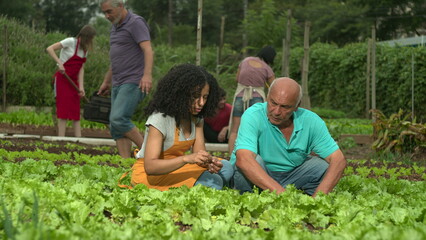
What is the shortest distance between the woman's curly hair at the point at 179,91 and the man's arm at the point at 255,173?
53 cm

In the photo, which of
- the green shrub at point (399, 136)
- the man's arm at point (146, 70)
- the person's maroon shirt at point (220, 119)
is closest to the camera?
the man's arm at point (146, 70)

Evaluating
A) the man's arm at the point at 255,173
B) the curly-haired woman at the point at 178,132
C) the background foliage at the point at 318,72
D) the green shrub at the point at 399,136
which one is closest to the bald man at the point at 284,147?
the man's arm at the point at 255,173

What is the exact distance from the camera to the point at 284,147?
5027 millimetres

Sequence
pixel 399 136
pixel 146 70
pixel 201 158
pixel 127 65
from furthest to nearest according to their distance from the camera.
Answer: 1. pixel 399 136
2. pixel 127 65
3. pixel 146 70
4. pixel 201 158

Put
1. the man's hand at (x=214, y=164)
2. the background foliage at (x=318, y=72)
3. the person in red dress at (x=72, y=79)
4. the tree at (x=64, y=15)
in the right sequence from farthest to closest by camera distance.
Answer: the tree at (x=64, y=15) → the background foliage at (x=318, y=72) → the person in red dress at (x=72, y=79) → the man's hand at (x=214, y=164)

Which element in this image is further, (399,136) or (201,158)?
(399,136)

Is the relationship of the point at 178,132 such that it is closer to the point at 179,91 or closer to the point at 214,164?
the point at 179,91

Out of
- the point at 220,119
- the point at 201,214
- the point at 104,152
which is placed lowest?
the point at 104,152

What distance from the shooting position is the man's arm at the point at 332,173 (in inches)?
187

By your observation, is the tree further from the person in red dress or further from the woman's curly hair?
the woman's curly hair

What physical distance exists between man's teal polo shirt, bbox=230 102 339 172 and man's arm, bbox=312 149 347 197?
0.23ft

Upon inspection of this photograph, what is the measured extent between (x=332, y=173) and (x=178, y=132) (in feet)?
3.85

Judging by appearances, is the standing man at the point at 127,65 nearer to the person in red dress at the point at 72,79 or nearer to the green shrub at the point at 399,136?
the person in red dress at the point at 72,79

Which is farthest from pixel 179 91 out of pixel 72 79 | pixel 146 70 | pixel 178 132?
pixel 72 79
